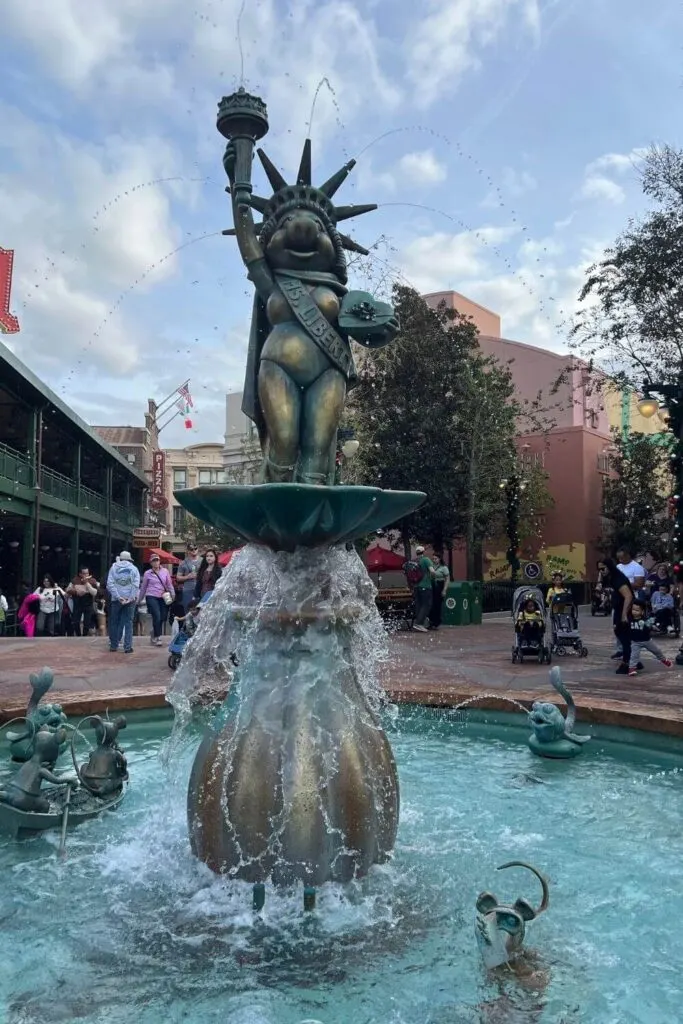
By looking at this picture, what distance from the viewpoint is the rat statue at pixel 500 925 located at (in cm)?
249

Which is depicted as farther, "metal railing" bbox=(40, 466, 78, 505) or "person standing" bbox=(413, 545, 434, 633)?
"metal railing" bbox=(40, 466, 78, 505)

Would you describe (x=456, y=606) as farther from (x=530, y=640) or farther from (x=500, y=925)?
(x=500, y=925)

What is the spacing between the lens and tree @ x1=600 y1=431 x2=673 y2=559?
3162cm

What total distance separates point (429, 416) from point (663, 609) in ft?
36.0

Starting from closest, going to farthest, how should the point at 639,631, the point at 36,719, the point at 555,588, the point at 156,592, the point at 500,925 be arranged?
the point at 500,925 < the point at 36,719 < the point at 639,631 < the point at 555,588 < the point at 156,592

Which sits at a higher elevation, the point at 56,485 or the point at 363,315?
the point at 56,485

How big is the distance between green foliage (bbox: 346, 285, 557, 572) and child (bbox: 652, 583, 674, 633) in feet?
31.5

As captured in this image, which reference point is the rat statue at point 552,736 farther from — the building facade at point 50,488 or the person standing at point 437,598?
the building facade at point 50,488

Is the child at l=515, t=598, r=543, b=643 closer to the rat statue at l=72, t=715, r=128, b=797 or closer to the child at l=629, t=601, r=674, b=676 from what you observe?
the child at l=629, t=601, r=674, b=676

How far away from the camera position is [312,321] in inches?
165

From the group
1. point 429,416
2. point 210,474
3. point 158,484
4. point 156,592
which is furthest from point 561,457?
point 210,474

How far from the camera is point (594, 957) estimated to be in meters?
2.70

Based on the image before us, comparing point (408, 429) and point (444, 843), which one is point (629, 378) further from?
point (444, 843)

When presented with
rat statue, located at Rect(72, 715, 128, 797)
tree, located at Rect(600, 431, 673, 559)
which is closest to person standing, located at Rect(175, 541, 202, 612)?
rat statue, located at Rect(72, 715, 128, 797)
